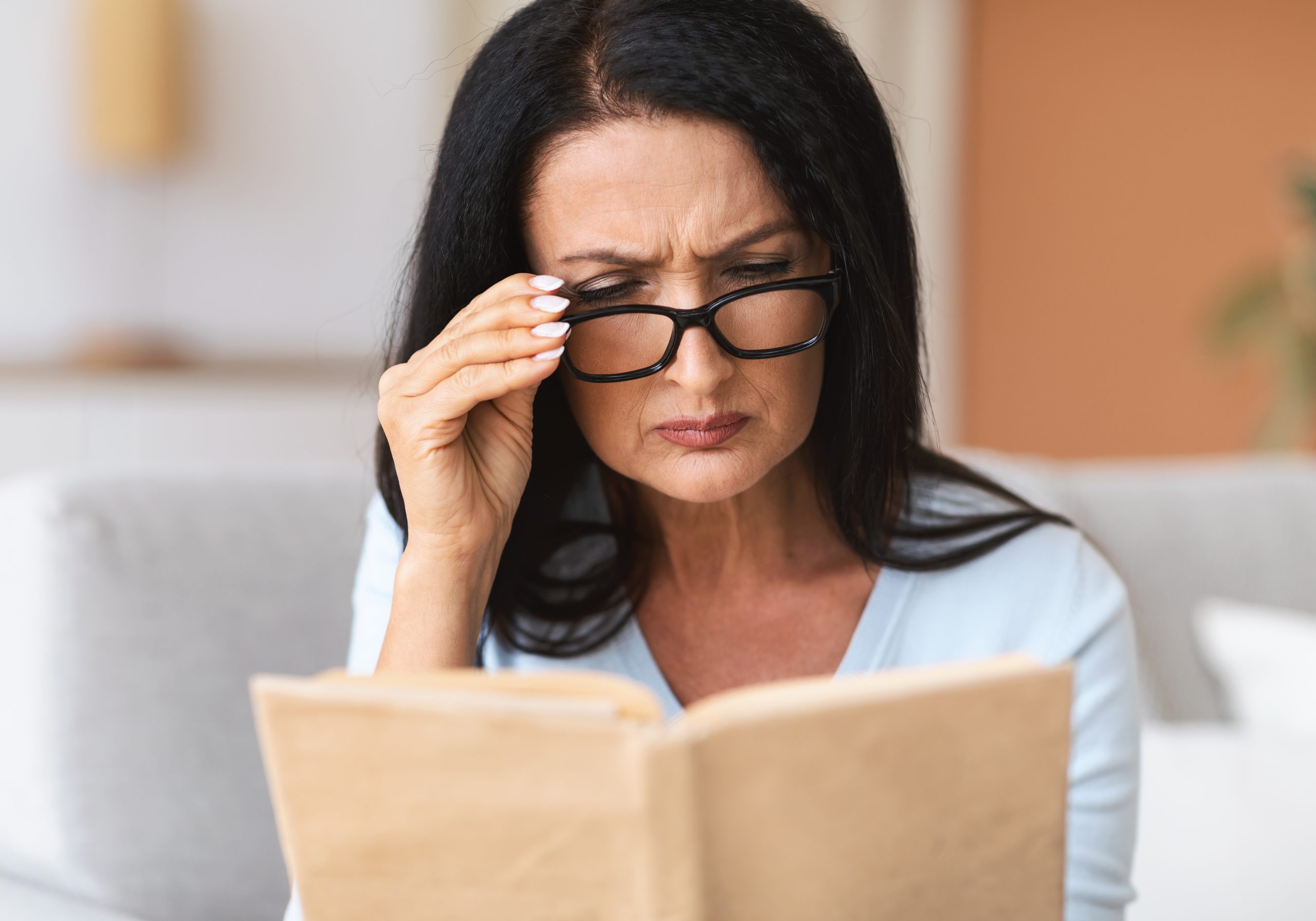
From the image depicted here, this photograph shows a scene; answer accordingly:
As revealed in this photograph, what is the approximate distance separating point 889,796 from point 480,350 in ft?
1.60

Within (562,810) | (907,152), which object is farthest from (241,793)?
(907,152)

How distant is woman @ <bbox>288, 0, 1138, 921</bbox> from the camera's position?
98cm

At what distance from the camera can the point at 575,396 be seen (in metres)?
1.10

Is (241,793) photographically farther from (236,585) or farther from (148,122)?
(148,122)

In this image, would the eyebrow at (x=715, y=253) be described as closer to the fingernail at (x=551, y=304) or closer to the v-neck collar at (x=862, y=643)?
the fingernail at (x=551, y=304)

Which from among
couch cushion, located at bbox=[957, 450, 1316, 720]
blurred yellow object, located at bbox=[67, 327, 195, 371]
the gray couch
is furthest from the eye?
blurred yellow object, located at bbox=[67, 327, 195, 371]

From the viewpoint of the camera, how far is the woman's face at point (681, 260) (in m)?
0.97

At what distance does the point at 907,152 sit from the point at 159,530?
2905 millimetres

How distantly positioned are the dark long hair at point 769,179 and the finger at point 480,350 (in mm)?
111

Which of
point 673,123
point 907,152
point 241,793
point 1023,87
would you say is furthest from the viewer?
point 1023,87

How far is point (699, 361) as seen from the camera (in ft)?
3.21

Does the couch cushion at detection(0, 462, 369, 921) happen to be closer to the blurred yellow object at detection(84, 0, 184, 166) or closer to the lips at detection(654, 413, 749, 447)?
the lips at detection(654, 413, 749, 447)

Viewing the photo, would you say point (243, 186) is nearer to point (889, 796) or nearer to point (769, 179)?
point (769, 179)

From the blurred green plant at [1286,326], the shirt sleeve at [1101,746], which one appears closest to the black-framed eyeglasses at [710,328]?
the shirt sleeve at [1101,746]
